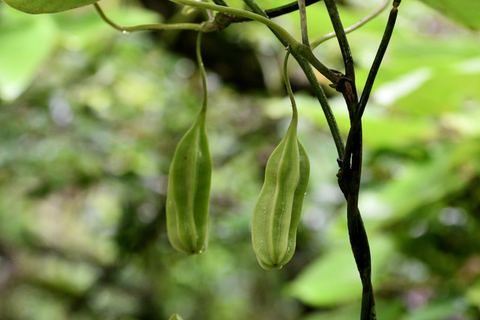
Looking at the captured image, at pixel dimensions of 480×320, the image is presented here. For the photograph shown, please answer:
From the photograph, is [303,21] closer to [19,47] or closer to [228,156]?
[19,47]

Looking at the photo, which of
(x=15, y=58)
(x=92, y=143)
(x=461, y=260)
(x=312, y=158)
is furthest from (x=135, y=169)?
(x=461, y=260)

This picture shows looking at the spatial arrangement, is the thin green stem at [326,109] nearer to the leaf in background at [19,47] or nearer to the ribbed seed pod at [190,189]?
the ribbed seed pod at [190,189]

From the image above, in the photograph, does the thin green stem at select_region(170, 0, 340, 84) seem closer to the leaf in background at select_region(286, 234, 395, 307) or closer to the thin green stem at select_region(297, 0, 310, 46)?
the thin green stem at select_region(297, 0, 310, 46)

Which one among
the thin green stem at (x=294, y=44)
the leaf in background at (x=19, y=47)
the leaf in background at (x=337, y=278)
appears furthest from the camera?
the leaf in background at (x=337, y=278)

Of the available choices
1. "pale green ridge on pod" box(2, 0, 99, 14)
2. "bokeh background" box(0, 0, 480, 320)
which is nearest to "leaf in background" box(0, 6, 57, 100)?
"bokeh background" box(0, 0, 480, 320)

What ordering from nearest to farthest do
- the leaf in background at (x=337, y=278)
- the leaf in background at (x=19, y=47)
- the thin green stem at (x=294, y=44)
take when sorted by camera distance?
the thin green stem at (x=294, y=44) < the leaf in background at (x=19, y=47) < the leaf in background at (x=337, y=278)

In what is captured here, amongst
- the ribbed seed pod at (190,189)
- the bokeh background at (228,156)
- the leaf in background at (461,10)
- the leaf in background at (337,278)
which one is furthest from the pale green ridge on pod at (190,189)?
the leaf in background at (337,278)

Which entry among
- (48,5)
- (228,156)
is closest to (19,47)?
(48,5)
